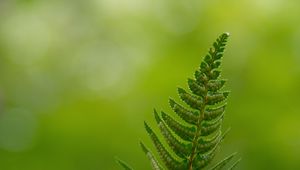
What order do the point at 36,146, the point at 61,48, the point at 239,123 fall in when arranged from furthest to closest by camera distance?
1. the point at 61,48
2. the point at 36,146
3. the point at 239,123

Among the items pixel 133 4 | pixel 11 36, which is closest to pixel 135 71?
pixel 133 4

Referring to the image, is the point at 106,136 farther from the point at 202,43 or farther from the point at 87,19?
the point at 87,19

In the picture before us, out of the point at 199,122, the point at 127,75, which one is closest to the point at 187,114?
the point at 199,122

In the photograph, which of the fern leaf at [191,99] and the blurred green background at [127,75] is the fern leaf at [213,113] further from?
the blurred green background at [127,75]

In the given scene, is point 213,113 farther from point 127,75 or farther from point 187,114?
point 127,75

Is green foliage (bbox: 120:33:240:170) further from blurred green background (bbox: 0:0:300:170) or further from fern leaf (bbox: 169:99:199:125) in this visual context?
blurred green background (bbox: 0:0:300:170)
